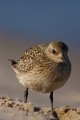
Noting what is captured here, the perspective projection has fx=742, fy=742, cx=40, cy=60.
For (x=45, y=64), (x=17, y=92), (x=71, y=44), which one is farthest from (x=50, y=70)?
(x=71, y=44)

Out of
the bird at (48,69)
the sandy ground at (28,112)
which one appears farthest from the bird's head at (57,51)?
the sandy ground at (28,112)

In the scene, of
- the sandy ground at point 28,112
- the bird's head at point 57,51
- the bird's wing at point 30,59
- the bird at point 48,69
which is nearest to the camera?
the sandy ground at point 28,112

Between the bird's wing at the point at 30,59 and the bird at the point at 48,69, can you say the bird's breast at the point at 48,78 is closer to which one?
the bird at the point at 48,69

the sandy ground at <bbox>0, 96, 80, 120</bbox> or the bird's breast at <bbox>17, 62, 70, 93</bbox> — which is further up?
the bird's breast at <bbox>17, 62, 70, 93</bbox>

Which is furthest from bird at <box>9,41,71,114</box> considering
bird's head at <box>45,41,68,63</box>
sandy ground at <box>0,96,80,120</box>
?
sandy ground at <box>0,96,80,120</box>

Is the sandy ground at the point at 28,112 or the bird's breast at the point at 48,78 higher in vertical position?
the bird's breast at the point at 48,78

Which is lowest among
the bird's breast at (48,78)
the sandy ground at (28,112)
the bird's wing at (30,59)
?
the sandy ground at (28,112)

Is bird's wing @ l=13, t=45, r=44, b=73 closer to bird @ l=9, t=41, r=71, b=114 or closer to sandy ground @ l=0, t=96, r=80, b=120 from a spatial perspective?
bird @ l=9, t=41, r=71, b=114
